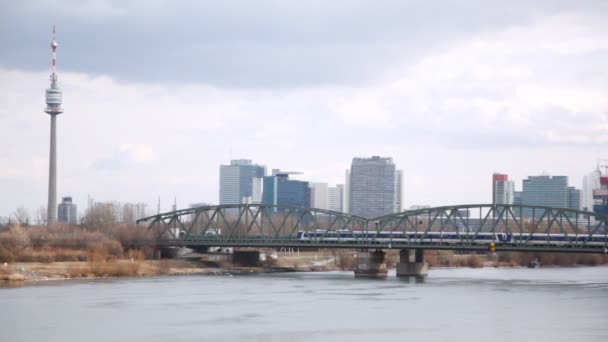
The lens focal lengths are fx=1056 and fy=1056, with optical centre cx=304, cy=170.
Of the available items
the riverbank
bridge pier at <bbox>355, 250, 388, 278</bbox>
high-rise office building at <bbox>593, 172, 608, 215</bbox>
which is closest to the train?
bridge pier at <bbox>355, 250, 388, 278</bbox>

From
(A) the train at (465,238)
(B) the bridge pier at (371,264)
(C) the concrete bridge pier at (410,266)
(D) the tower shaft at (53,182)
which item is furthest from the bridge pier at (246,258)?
(D) the tower shaft at (53,182)

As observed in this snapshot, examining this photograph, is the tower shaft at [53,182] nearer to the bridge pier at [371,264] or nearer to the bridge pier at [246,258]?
the bridge pier at [246,258]

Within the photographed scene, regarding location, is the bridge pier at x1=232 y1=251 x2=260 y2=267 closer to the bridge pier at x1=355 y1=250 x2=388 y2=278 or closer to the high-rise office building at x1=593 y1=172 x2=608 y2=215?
the bridge pier at x1=355 y1=250 x2=388 y2=278

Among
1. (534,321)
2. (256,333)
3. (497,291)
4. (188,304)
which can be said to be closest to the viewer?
(256,333)

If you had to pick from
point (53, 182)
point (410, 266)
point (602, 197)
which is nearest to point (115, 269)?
point (410, 266)

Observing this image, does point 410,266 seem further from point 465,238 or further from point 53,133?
point 53,133

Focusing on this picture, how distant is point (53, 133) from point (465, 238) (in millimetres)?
75601

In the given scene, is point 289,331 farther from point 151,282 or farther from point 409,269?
point 409,269

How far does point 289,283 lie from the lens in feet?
322

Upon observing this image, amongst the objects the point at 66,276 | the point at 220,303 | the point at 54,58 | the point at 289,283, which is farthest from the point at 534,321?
the point at 54,58

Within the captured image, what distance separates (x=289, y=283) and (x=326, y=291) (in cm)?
1189

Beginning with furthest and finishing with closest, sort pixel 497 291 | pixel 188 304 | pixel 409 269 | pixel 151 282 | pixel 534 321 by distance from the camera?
pixel 409 269, pixel 151 282, pixel 497 291, pixel 188 304, pixel 534 321

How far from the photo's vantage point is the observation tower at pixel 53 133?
160 m

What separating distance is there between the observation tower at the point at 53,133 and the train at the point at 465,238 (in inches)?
2034
